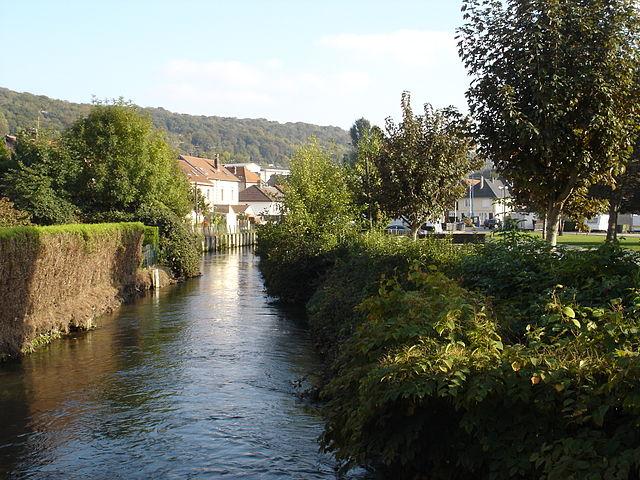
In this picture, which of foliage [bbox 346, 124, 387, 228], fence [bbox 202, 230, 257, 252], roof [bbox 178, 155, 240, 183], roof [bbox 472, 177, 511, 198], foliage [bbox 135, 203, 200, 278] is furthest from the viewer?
roof [bbox 472, 177, 511, 198]

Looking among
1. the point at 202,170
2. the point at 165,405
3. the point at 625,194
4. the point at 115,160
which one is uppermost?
the point at 202,170

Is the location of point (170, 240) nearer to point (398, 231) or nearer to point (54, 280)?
point (398, 231)

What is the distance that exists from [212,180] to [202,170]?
6.54ft

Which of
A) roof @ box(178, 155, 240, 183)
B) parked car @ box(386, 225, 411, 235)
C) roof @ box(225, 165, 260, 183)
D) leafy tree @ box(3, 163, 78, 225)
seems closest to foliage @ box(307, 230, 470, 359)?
parked car @ box(386, 225, 411, 235)

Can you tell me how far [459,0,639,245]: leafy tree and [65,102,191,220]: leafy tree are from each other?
26946mm

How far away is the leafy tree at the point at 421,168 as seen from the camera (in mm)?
27828

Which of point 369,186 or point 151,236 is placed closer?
point 369,186

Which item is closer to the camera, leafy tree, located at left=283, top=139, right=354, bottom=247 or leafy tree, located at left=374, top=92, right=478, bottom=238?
leafy tree, located at left=283, top=139, right=354, bottom=247

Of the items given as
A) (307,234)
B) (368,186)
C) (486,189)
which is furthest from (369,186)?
(486,189)

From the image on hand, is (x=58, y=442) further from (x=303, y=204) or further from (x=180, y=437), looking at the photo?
(x=303, y=204)

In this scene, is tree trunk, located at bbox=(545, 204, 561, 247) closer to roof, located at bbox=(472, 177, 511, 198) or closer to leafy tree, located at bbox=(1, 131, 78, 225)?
leafy tree, located at bbox=(1, 131, 78, 225)

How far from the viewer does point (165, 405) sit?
11.9 meters

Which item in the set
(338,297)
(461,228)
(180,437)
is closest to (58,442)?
(180,437)

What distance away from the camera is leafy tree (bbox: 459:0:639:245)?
39.8ft
